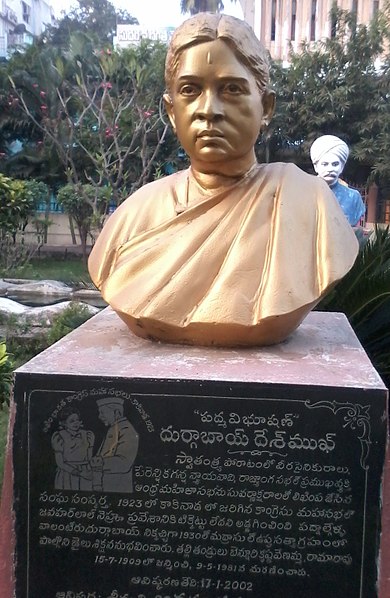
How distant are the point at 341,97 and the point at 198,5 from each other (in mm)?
8914

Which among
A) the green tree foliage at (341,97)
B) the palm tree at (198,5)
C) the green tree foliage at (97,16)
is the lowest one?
the green tree foliage at (341,97)

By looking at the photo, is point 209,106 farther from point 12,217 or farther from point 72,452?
point 12,217

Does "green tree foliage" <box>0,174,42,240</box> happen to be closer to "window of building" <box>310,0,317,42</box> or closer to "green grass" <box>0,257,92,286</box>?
"green grass" <box>0,257,92,286</box>

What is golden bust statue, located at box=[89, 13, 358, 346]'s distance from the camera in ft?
7.31

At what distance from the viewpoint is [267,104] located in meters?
2.49

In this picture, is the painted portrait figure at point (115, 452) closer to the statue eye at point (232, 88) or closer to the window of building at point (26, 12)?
the statue eye at point (232, 88)

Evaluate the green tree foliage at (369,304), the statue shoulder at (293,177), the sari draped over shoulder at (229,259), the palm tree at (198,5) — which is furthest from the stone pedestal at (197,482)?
the palm tree at (198,5)

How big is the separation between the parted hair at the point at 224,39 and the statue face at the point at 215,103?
21 millimetres

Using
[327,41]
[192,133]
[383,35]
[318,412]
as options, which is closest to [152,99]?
[327,41]

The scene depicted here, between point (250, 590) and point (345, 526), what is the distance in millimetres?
332

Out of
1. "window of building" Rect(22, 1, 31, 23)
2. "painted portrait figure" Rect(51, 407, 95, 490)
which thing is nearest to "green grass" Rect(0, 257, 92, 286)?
"painted portrait figure" Rect(51, 407, 95, 490)

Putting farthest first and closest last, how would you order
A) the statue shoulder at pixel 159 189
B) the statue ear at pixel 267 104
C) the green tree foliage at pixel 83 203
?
1. the green tree foliage at pixel 83 203
2. the statue shoulder at pixel 159 189
3. the statue ear at pixel 267 104

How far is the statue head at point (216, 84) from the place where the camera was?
2.24 meters

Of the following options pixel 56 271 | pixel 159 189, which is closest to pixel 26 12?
pixel 56 271
